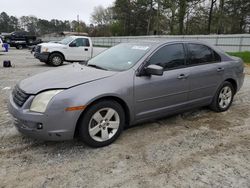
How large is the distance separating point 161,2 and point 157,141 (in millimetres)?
45379

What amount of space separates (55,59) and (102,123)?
9.79 metres

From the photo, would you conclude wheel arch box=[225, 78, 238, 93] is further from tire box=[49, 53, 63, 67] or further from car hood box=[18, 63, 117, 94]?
tire box=[49, 53, 63, 67]

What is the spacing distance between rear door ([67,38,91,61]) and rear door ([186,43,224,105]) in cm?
918

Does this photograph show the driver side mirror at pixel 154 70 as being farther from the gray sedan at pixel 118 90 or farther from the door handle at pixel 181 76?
the door handle at pixel 181 76

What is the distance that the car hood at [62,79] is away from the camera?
314 centimetres

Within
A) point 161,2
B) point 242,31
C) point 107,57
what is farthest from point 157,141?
point 161,2

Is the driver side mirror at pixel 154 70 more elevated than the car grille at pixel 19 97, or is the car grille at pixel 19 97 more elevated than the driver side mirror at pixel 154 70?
the driver side mirror at pixel 154 70

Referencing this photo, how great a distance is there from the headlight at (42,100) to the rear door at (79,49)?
995 centimetres

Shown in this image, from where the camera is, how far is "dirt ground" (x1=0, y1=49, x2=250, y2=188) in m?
2.65

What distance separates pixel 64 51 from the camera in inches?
491

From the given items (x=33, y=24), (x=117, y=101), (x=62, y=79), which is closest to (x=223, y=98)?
(x=117, y=101)

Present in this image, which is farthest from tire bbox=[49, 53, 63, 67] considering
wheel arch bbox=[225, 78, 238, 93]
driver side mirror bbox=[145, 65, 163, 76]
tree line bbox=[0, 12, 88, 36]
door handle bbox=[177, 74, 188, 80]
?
tree line bbox=[0, 12, 88, 36]

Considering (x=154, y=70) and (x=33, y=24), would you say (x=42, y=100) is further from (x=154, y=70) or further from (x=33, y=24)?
(x=33, y=24)

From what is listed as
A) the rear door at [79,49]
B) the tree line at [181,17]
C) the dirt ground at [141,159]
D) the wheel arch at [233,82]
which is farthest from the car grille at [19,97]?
the tree line at [181,17]
